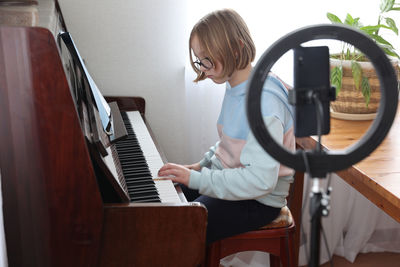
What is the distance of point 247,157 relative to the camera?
1219 mm

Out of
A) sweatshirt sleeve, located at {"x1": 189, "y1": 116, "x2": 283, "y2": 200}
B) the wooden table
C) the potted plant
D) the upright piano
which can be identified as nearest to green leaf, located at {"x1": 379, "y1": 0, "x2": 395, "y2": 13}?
the potted plant

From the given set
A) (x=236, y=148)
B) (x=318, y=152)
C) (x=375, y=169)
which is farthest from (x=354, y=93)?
(x=318, y=152)

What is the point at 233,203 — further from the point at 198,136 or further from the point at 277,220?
the point at 198,136

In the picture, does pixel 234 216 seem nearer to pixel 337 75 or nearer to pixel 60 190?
pixel 60 190

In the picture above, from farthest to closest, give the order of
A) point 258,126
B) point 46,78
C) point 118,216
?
point 118,216 → point 46,78 → point 258,126

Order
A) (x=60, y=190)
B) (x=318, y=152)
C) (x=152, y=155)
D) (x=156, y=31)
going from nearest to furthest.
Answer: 1. (x=318, y=152)
2. (x=60, y=190)
3. (x=152, y=155)
4. (x=156, y=31)

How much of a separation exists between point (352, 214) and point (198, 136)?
0.80 m

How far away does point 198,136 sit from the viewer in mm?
2117

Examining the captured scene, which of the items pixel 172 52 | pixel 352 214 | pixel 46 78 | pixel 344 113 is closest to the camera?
pixel 46 78

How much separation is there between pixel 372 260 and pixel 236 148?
1167 millimetres

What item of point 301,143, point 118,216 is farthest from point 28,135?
point 301,143

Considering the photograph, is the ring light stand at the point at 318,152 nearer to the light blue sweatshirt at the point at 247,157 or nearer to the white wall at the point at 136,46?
the light blue sweatshirt at the point at 247,157

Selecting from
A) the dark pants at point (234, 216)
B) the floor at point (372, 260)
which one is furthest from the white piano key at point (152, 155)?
the floor at point (372, 260)

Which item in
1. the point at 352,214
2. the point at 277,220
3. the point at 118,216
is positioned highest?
the point at 118,216
